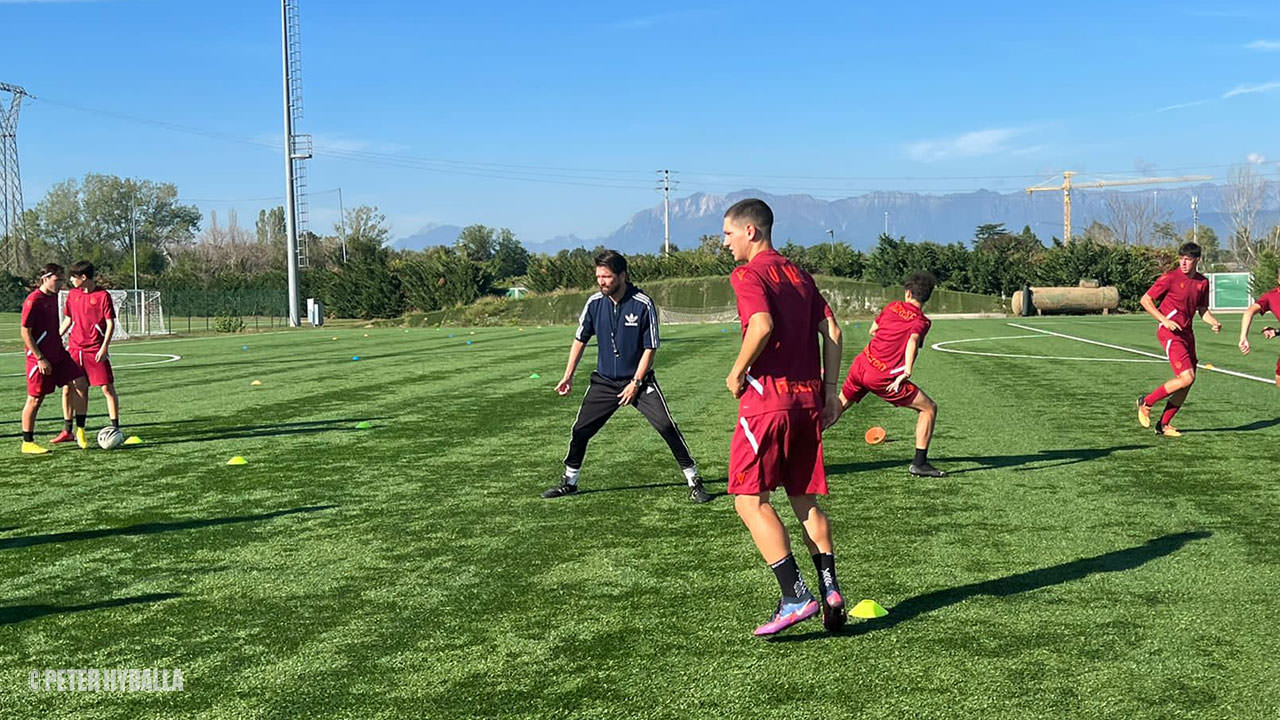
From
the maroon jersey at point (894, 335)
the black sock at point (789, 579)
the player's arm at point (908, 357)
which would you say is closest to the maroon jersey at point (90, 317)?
the maroon jersey at point (894, 335)

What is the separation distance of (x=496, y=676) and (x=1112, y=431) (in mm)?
8990

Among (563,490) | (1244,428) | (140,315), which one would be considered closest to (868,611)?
(563,490)

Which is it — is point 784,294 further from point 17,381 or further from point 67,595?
point 17,381

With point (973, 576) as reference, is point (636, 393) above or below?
above

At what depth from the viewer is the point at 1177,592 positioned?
18.2ft

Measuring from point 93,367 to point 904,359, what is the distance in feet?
27.2

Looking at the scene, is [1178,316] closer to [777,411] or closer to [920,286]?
[920,286]

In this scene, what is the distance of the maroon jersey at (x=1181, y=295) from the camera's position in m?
11.2

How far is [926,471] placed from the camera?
9.05 meters

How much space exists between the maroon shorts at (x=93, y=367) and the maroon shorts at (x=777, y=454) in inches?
342

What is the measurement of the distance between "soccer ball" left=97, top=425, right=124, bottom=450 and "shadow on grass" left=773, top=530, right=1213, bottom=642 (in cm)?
870

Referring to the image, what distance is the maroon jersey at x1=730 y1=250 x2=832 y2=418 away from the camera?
4863 millimetres

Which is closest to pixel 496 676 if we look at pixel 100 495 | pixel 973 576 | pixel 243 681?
pixel 243 681

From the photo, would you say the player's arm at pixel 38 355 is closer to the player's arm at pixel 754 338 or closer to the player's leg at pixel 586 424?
the player's leg at pixel 586 424
